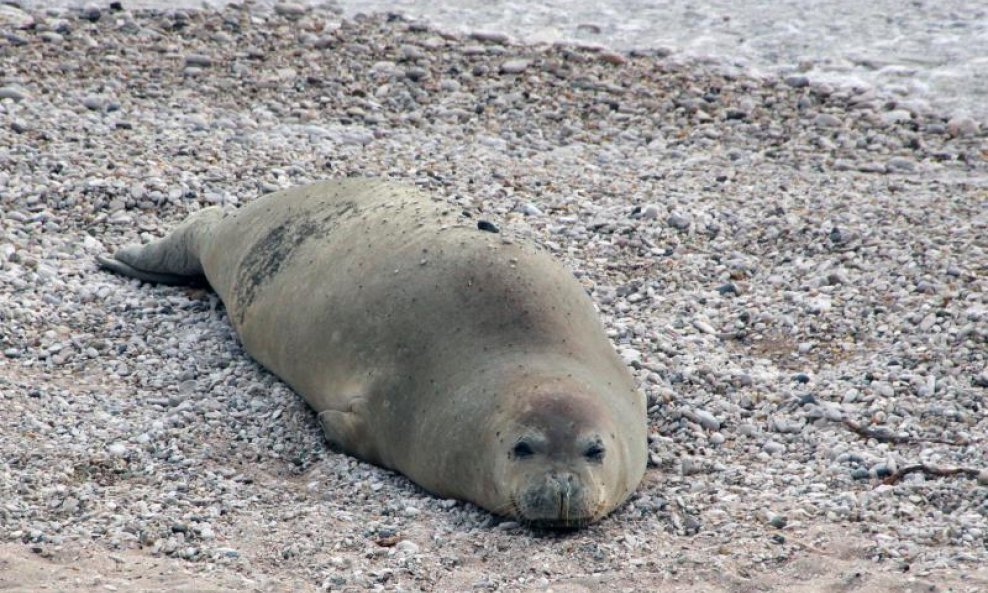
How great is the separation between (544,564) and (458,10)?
7346mm

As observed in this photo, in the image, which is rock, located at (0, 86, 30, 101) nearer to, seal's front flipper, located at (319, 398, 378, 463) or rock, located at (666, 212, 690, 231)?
rock, located at (666, 212, 690, 231)

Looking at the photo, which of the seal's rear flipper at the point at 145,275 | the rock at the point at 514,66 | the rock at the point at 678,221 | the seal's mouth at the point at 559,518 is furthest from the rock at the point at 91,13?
the seal's mouth at the point at 559,518

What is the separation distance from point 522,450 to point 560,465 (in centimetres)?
15

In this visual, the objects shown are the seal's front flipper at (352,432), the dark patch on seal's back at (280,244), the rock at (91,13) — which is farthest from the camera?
the rock at (91,13)

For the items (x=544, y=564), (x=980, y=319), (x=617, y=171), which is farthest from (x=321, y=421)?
(x=617, y=171)

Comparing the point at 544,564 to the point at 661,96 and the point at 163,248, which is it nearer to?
the point at 163,248

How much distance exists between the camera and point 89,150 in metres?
8.63

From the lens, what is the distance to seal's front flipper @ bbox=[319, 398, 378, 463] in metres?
5.82

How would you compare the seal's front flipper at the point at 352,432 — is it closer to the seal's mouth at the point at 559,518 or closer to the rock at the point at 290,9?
the seal's mouth at the point at 559,518

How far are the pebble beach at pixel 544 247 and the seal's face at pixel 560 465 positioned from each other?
0.10 m

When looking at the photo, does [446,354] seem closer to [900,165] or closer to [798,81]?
[900,165]

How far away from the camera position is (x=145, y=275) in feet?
24.3

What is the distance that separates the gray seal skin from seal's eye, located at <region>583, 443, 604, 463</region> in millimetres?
11

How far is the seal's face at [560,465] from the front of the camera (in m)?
5.11
